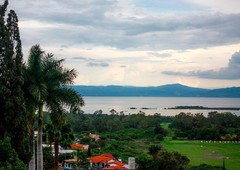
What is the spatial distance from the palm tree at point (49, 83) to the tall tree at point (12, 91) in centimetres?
46

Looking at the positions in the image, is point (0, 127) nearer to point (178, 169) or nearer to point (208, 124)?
point (178, 169)

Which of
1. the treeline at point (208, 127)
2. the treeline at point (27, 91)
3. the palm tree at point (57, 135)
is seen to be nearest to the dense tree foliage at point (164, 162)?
the palm tree at point (57, 135)

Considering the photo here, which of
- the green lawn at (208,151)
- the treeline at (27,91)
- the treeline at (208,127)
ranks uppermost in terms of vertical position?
the treeline at (27,91)

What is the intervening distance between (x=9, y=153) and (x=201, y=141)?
81.2 meters

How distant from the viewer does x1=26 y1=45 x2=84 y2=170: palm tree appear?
14.3m

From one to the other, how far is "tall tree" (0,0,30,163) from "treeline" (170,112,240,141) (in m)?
81.9

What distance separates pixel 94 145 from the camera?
6581 cm

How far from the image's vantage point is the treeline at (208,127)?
93250 mm

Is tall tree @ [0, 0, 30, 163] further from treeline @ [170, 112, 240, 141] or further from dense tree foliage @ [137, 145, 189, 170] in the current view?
treeline @ [170, 112, 240, 141]

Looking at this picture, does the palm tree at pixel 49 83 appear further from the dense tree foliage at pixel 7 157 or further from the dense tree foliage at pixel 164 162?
the dense tree foliage at pixel 164 162

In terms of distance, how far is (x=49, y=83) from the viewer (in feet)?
48.1

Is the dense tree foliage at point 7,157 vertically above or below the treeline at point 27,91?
below

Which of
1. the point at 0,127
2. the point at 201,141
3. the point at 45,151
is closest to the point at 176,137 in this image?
the point at 201,141

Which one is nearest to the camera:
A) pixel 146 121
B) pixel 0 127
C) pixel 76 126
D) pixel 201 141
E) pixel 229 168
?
pixel 0 127
